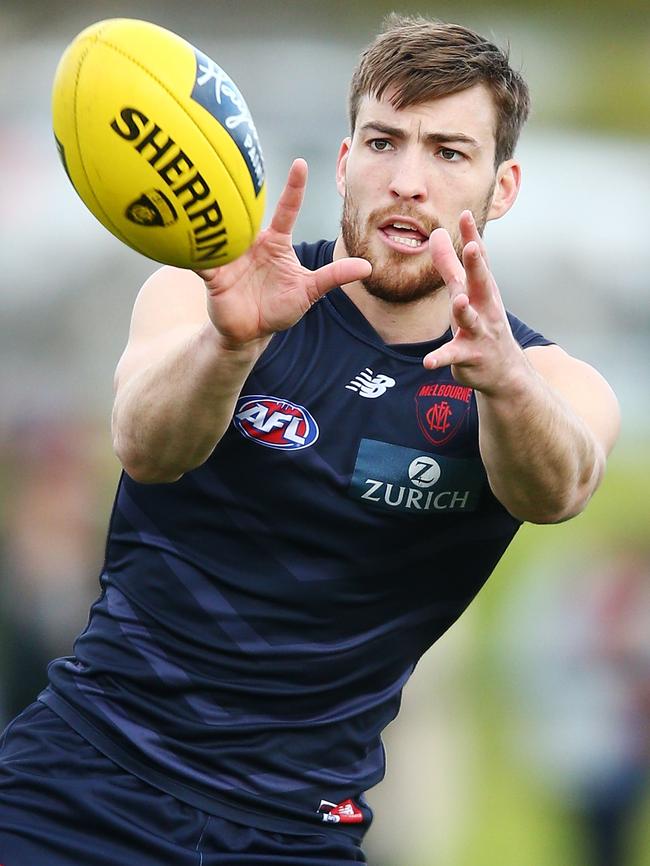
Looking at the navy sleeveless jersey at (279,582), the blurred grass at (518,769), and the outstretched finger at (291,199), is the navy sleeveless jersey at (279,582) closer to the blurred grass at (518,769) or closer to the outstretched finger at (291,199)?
→ the outstretched finger at (291,199)

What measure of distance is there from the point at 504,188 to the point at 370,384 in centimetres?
92

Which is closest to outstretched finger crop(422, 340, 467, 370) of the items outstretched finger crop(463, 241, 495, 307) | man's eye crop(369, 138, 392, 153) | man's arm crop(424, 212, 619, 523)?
man's arm crop(424, 212, 619, 523)

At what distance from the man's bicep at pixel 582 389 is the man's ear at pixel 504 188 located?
1.74 feet

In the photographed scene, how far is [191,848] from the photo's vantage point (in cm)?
342

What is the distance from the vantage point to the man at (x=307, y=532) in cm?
340

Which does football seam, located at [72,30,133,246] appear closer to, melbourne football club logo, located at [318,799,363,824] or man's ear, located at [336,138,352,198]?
man's ear, located at [336,138,352,198]

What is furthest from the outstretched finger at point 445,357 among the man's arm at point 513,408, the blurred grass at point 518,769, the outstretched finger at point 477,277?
the blurred grass at point 518,769

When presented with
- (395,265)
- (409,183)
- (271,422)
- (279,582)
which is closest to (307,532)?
(279,582)

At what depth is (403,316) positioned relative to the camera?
3.84 meters

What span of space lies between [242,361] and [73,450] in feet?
Answer: 15.8

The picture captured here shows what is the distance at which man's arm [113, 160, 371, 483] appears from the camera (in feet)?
9.95

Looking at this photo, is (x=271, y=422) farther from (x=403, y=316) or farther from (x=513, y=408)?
(x=513, y=408)

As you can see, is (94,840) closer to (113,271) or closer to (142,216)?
(142,216)

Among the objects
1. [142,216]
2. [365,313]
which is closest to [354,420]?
[365,313]
